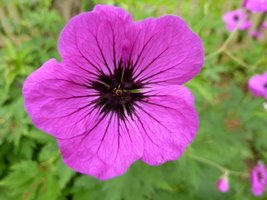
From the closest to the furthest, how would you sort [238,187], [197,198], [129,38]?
[129,38], [197,198], [238,187]

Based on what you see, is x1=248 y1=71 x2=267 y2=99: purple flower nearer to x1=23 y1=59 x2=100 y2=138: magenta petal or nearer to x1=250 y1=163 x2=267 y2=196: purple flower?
x1=250 y1=163 x2=267 y2=196: purple flower

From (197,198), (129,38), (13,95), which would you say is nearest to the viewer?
(129,38)

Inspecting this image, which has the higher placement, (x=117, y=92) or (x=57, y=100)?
(x=57, y=100)

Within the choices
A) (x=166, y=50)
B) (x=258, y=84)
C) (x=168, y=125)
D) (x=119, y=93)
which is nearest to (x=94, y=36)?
(x=166, y=50)

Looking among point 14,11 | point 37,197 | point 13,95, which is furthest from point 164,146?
point 14,11

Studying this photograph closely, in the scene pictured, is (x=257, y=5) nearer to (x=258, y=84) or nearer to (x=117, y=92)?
(x=117, y=92)

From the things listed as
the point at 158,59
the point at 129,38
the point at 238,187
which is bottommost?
the point at 238,187

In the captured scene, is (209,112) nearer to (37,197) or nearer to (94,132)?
(37,197)
